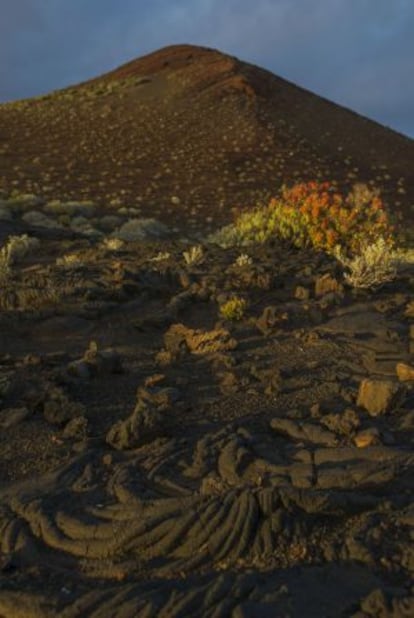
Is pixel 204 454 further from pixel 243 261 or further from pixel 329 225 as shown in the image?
pixel 329 225

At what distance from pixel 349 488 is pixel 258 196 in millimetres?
23770

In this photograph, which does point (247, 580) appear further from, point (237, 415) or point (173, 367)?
point (173, 367)

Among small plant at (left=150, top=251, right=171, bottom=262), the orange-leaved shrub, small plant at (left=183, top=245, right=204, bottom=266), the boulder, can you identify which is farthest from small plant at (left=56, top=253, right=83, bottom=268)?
the boulder

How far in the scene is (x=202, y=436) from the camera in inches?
194

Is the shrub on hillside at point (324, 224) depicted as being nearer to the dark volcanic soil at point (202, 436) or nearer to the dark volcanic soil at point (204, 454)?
the dark volcanic soil at point (202, 436)

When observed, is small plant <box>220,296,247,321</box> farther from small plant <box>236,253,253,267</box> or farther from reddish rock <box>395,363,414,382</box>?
reddish rock <box>395,363,414,382</box>

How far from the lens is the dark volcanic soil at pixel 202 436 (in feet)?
11.2

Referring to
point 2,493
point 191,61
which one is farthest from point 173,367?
point 191,61

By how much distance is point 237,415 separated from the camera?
17.4 ft

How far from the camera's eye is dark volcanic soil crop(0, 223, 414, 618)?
338 centimetres

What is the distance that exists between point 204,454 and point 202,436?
14.9 inches

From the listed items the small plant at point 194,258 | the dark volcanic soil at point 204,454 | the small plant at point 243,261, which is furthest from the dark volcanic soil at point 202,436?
the small plant at point 243,261

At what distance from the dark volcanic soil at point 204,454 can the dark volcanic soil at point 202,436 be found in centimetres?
1

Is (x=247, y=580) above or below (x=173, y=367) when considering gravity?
below
